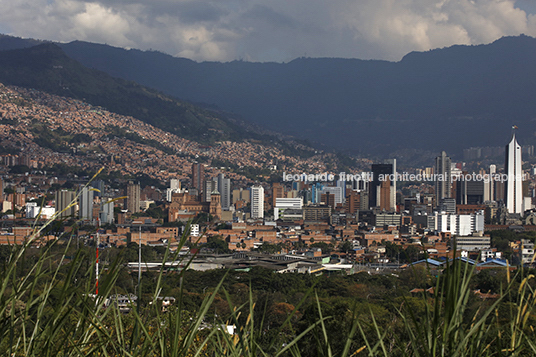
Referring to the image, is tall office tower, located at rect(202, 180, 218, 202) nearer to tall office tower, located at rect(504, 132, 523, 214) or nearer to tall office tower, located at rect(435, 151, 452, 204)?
tall office tower, located at rect(435, 151, 452, 204)

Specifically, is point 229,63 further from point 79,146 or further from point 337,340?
point 337,340

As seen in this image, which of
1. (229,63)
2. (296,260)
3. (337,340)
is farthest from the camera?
(229,63)

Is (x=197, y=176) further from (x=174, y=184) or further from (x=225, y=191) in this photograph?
(x=225, y=191)

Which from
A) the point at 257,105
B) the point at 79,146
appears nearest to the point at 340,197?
the point at 79,146

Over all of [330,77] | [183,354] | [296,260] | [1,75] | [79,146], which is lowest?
[296,260]

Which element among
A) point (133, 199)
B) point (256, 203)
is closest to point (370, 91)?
point (256, 203)

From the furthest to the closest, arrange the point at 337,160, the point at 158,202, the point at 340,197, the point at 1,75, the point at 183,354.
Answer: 1. the point at 337,160
2. the point at 1,75
3. the point at 340,197
4. the point at 158,202
5. the point at 183,354

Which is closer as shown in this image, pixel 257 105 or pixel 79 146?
pixel 79 146

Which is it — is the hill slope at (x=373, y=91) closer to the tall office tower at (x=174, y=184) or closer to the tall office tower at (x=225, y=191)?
the tall office tower at (x=174, y=184)

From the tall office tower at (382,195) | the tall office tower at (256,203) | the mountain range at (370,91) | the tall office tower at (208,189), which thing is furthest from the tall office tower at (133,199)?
the mountain range at (370,91)
